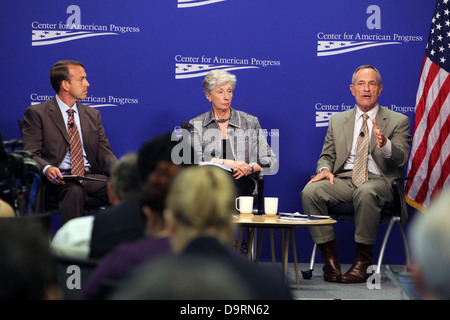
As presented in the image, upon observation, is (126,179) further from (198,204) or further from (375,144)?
(375,144)

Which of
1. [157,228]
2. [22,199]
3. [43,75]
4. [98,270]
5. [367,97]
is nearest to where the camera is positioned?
[98,270]

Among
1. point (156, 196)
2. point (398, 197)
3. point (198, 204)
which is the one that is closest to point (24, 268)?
point (198, 204)

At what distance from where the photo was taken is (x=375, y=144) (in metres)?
5.07

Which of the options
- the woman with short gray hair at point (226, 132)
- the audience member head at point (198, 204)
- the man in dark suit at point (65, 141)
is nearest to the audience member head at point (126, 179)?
the audience member head at point (198, 204)

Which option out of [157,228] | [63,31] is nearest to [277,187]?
[63,31]

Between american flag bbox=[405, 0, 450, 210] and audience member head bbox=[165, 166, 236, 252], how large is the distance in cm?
433

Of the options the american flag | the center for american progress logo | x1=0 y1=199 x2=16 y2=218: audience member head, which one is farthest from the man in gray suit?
x1=0 y1=199 x2=16 y2=218: audience member head

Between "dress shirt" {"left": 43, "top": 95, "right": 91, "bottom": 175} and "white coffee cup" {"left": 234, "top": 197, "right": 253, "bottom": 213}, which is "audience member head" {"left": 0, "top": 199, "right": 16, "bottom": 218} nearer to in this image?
"white coffee cup" {"left": 234, "top": 197, "right": 253, "bottom": 213}

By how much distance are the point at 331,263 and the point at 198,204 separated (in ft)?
12.3

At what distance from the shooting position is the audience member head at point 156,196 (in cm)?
167

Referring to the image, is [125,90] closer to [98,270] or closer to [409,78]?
[409,78]

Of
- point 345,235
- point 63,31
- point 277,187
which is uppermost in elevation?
point 63,31

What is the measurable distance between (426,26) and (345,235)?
220 centimetres
